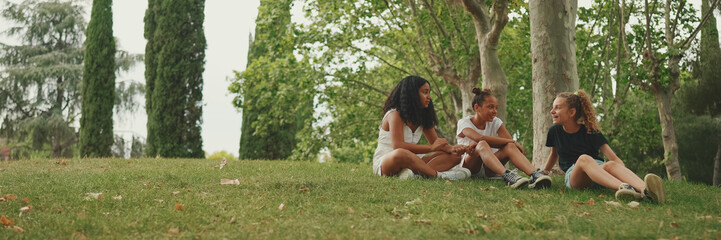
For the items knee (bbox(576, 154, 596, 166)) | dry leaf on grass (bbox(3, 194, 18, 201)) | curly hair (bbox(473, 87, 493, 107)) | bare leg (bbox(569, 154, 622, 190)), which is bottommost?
dry leaf on grass (bbox(3, 194, 18, 201))

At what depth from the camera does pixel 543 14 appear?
805 centimetres

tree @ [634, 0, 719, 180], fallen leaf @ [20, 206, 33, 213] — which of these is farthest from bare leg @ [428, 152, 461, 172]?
tree @ [634, 0, 719, 180]

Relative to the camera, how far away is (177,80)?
21.5 metres

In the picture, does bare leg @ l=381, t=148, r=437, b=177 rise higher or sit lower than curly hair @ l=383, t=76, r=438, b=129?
lower

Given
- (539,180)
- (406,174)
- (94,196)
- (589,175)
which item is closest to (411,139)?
(406,174)

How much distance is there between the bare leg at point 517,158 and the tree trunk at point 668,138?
8.38m

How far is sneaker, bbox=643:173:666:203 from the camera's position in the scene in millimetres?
4883

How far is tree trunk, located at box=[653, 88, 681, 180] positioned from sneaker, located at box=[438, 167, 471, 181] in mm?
8469

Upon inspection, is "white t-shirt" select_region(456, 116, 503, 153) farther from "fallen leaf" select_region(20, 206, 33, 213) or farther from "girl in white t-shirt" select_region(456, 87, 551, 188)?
"fallen leaf" select_region(20, 206, 33, 213)

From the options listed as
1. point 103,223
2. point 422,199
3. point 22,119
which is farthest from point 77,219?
point 22,119

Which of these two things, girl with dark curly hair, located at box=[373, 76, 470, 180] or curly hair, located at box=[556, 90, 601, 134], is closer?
curly hair, located at box=[556, 90, 601, 134]

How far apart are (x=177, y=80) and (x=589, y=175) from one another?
1899 cm

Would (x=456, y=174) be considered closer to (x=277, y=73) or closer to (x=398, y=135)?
(x=398, y=135)

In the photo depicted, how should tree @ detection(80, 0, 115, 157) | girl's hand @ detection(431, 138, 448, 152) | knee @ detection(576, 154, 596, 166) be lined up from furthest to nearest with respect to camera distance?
tree @ detection(80, 0, 115, 157) < girl's hand @ detection(431, 138, 448, 152) < knee @ detection(576, 154, 596, 166)
